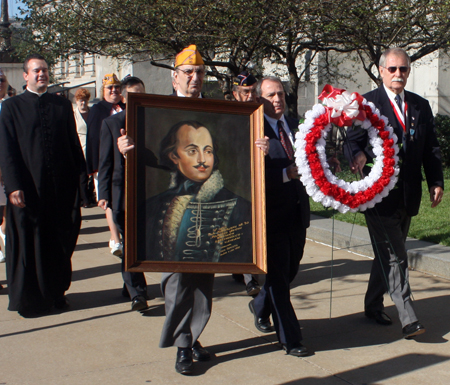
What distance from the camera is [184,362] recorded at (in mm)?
4039

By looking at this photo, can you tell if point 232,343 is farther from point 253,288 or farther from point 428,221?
point 428,221

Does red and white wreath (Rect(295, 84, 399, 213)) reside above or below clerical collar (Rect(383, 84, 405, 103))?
below

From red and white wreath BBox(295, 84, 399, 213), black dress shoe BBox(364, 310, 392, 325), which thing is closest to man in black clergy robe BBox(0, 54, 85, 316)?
red and white wreath BBox(295, 84, 399, 213)

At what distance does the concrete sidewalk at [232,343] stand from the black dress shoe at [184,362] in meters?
0.06

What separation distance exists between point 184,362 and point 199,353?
9.6 inches

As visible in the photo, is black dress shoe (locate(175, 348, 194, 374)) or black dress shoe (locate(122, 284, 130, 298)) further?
black dress shoe (locate(122, 284, 130, 298))

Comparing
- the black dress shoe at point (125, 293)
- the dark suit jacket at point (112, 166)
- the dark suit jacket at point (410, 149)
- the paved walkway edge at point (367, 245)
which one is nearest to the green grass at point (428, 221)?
the paved walkway edge at point (367, 245)

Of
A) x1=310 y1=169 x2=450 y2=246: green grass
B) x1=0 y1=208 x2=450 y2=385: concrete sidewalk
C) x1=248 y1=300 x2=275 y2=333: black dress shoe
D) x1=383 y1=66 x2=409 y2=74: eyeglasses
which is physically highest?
x1=383 y1=66 x2=409 y2=74: eyeglasses

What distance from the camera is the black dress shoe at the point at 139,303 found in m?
5.36

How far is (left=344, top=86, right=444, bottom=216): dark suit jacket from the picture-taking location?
15.4 feet

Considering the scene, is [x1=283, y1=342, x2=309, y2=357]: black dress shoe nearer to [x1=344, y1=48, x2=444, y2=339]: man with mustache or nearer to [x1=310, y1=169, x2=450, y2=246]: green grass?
[x1=344, y1=48, x2=444, y2=339]: man with mustache

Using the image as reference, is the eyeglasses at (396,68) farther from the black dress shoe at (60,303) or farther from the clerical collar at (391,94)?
the black dress shoe at (60,303)

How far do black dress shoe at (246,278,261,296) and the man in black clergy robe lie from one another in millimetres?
1734

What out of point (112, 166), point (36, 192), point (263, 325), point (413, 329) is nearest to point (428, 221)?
point (413, 329)
